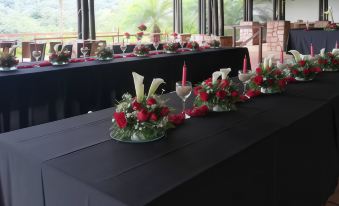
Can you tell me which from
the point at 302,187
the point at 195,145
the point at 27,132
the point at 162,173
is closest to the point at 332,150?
the point at 302,187

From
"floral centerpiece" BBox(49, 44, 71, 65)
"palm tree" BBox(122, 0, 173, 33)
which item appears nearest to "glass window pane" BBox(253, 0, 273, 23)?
"palm tree" BBox(122, 0, 173, 33)

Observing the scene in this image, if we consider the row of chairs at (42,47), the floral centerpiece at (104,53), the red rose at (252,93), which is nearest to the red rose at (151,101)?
the red rose at (252,93)

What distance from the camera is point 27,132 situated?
6.12ft

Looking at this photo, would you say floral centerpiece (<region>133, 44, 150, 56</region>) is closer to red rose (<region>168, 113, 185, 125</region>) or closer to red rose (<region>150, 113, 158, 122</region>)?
red rose (<region>168, 113, 185, 125</region>)

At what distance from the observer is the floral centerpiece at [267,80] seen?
2518 mm

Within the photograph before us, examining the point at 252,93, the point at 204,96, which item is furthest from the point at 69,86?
the point at 204,96

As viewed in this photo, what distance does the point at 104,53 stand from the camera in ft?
15.0

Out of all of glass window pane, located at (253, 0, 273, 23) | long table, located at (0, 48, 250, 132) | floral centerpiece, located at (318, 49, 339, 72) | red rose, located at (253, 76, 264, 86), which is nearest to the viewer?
red rose, located at (253, 76, 264, 86)

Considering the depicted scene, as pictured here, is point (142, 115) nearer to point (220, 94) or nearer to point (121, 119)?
point (121, 119)

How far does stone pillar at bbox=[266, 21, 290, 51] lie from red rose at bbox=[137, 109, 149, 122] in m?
10.8

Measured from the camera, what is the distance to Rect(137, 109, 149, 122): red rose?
158 cm

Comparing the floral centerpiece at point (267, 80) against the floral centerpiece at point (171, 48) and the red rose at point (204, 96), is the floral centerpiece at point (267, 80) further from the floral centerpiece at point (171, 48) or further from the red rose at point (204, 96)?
the floral centerpiece at point (171, 48)

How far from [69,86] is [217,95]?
2187 mm

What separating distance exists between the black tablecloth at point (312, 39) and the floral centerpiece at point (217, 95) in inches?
281
